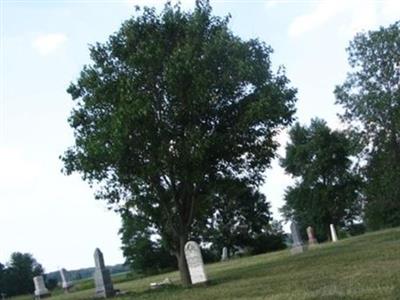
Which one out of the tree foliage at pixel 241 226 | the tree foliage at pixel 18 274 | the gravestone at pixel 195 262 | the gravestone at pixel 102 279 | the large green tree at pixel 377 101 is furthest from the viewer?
the tree foliage at pixel 241 226

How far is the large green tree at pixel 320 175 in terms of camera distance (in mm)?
75812

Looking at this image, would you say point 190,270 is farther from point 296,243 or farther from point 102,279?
point 296,243

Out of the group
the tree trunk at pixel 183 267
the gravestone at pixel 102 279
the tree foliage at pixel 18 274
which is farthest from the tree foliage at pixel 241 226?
the tree trunk at pixel 183 267

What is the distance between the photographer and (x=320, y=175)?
252 ft

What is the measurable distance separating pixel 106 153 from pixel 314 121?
59.9m

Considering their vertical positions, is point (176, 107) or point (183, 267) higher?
point (176, 107)

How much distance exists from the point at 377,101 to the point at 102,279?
27365 millimetres

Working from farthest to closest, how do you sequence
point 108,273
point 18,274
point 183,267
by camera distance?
point 18,274
point 108,273
point 183,267

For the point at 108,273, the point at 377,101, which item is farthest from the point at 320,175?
the point at 108,273

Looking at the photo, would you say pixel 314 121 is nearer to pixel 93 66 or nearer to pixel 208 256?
pixel 208 256

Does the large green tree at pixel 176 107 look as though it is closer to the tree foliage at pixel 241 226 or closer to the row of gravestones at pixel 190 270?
the row of gravestones at pixel 190 270

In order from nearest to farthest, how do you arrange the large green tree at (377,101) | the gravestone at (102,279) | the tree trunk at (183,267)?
1. the tree trunk at (183,267)
2. the gravestone at (102,279)
3. the large green tree at (377,101)

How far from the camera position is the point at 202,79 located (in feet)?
74.1

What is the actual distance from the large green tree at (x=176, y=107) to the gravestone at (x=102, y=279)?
3932mm
